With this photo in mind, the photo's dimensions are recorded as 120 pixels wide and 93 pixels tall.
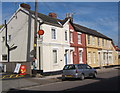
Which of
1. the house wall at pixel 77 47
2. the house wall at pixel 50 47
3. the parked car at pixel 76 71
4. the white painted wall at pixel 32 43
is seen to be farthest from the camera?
the house wall at pixel 77 47

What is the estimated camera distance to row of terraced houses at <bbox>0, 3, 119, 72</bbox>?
65.4 feet

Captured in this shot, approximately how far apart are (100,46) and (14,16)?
18.0 metres

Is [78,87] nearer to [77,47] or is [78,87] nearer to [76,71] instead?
[76,71]

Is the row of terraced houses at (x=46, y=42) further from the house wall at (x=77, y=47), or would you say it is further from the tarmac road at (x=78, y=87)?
the tarmac road at (x=78, y=87)

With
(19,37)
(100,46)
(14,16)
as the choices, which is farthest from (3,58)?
(100,46)

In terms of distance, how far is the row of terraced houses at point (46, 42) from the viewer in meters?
19.9

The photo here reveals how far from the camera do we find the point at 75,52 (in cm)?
2509

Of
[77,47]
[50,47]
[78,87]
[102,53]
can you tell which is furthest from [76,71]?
[102,53]

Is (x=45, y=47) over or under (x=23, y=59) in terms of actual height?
over

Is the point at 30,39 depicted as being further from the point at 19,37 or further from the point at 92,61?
the point at 92,61

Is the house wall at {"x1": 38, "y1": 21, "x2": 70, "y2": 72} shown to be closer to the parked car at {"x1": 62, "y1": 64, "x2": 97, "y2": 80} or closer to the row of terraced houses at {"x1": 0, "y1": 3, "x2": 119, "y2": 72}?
the row of terraced houses at {"x1": 0, "y1": 3, "x2": 119, "y2": 72}

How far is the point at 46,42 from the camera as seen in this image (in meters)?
20.0

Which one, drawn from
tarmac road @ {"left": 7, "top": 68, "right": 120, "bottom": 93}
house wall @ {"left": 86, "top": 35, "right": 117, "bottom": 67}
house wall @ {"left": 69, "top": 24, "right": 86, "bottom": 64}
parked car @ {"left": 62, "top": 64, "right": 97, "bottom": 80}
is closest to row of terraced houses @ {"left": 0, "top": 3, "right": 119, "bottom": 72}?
house wall @ {"left": 69, "top": 24, "right": 86, "bottom": 64}

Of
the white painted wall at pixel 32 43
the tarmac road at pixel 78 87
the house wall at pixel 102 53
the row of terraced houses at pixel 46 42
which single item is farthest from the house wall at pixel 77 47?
the tarmac road at pixel 78 87
